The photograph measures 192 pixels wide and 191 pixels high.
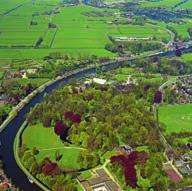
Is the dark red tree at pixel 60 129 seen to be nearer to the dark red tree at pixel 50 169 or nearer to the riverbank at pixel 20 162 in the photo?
the riverbank at pixel 20 162

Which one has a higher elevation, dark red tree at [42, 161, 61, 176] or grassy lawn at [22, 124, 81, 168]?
dark red tree at [42, 161, 61, 176]

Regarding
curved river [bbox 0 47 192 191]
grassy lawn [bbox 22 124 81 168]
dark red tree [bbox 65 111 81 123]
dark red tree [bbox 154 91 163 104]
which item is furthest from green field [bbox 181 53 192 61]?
grassy lawn [bbox 22 124 81 168]

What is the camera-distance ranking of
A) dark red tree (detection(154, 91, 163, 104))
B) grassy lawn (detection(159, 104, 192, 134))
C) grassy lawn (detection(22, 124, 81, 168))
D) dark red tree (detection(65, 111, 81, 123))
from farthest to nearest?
dark red tree (detection(154, 91, 163, 104)) < dark red tree (detection(65, 111, 81, 123)) < grassy lawn (detection(159, 104, 192, 134)) < grassy lawn (detection(22, 124, 81, 168))

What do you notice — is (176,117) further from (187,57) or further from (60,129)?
(187,57)

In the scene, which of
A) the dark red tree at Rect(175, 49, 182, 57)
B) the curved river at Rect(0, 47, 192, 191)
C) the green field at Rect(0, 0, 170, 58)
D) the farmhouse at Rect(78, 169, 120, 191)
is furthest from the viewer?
the green field at Rect(0, 0, 170, 58)

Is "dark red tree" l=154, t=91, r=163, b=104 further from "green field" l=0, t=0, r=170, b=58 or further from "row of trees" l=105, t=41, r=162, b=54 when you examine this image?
"row of trees" l=105, t=41, r=162, b=54

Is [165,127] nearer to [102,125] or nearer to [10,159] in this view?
[102,125]
